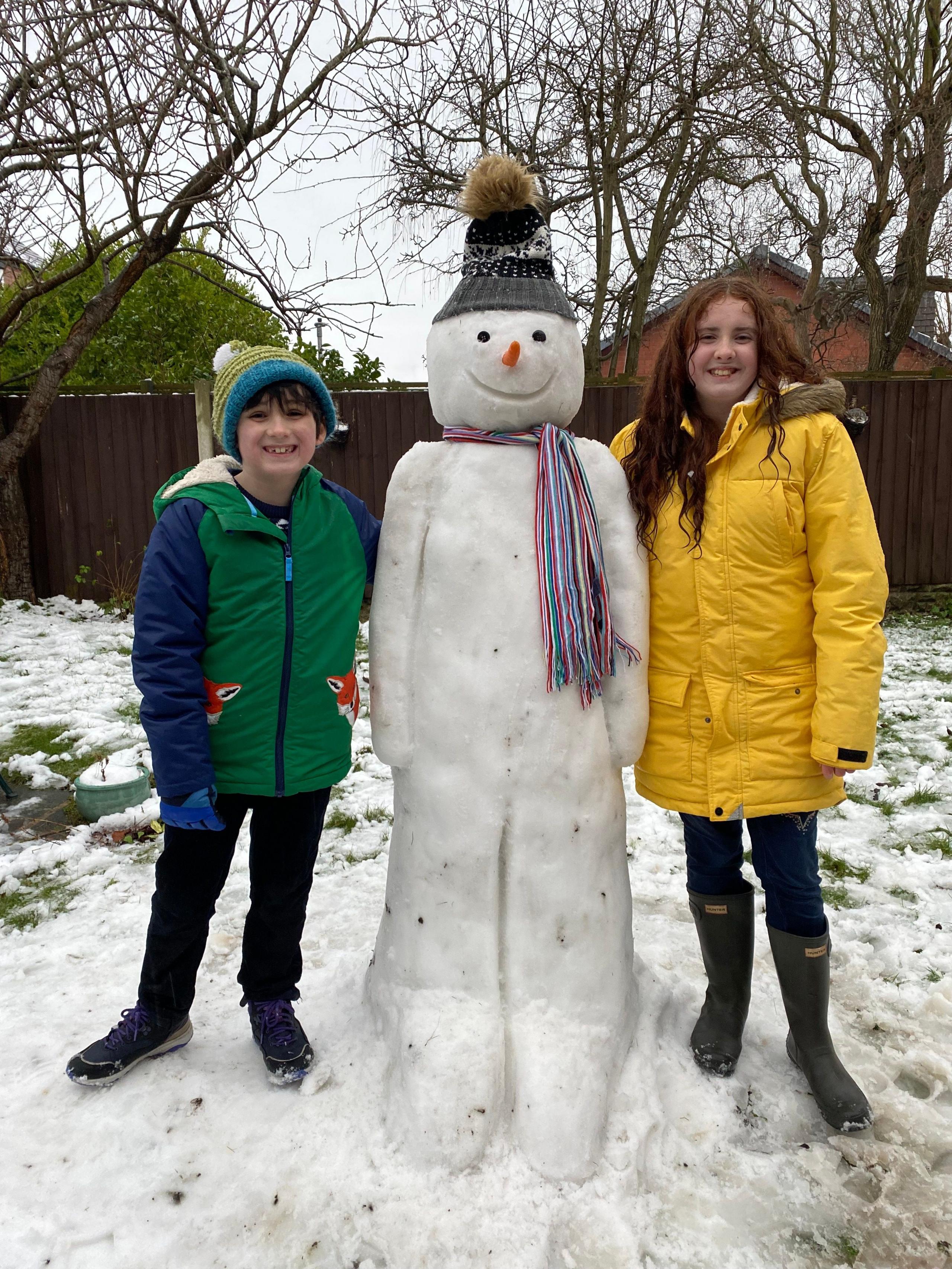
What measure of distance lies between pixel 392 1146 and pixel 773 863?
1.05 metres

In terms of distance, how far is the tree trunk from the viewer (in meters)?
7.30

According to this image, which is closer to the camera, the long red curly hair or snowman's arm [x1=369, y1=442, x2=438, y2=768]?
the long red curly hair

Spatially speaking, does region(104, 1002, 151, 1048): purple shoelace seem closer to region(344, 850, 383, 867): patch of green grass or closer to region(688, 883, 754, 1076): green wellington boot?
region(344, 850, 383, 867): patch of green grass

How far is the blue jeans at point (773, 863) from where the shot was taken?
200 centimetres

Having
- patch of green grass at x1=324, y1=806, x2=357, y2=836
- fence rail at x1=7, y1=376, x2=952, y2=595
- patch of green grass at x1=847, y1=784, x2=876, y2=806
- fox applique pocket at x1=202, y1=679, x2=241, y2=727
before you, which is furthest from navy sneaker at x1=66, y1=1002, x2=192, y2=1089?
fence rail at x1=7, y1=376, x2=952, y2=595

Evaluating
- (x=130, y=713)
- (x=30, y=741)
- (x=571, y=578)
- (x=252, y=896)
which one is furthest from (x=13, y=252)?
(x=571, y=578)

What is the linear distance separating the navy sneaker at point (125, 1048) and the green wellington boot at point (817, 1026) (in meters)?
1.48

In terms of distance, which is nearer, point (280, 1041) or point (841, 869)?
point (280, 1041)

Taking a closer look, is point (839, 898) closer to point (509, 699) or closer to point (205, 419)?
point (509, 699)

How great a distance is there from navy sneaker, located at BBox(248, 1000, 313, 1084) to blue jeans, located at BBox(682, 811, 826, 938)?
1030 millimetres

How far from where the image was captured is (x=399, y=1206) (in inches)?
70.2

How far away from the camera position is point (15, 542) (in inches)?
292

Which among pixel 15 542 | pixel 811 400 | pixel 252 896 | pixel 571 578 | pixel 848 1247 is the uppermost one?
pixel 811 400

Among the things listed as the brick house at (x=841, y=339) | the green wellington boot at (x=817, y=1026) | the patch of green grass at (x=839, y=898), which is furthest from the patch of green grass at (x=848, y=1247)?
the brick house at (x=841, y=339)
